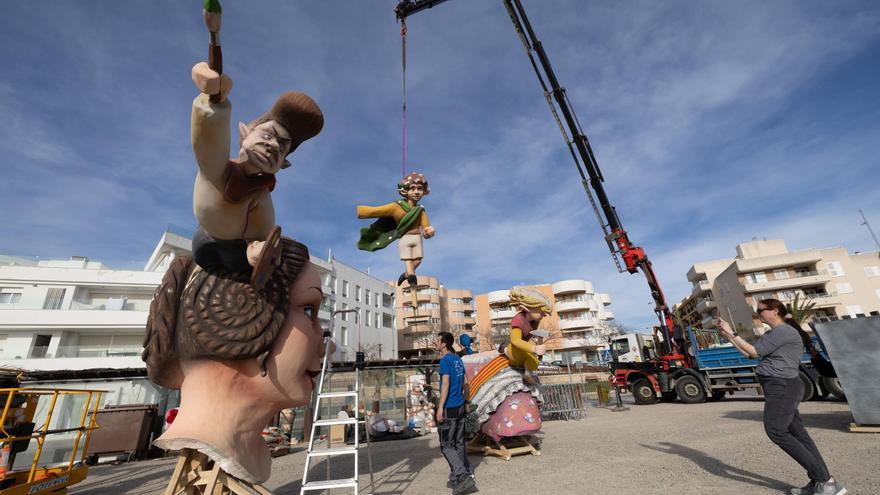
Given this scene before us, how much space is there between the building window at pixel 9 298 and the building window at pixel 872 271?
59.1m

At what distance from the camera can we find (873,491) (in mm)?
3232

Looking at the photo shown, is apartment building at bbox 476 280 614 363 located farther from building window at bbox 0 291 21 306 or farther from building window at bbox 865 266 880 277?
building window at bbox 0 291 21 306

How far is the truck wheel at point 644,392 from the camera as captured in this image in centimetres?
1314

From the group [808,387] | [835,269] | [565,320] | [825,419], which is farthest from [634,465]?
[565,320]

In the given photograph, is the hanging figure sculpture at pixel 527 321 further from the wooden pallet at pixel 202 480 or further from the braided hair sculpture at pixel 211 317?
the wooden pallet at pixel 202 480

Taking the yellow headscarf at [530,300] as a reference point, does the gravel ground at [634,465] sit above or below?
below

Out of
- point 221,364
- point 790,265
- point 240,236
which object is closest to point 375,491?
point 221,364

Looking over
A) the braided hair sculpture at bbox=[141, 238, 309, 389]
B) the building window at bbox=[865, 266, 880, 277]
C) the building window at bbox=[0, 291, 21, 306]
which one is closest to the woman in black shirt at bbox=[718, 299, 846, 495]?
the braided hair sculpture at bbox=[141, 238, 309, 389]

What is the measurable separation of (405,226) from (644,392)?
13196 millimetres

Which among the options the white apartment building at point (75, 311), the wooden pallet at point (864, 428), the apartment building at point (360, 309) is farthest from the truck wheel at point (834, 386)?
the apartment building at point (360, 309)

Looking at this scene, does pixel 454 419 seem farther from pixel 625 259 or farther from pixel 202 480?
pixel 625 259

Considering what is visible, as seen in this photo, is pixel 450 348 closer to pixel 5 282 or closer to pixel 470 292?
pixel 5 282

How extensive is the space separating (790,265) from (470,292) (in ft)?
104

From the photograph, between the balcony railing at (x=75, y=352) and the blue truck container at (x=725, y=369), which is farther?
the balcony railing at (x=75, y=352)
